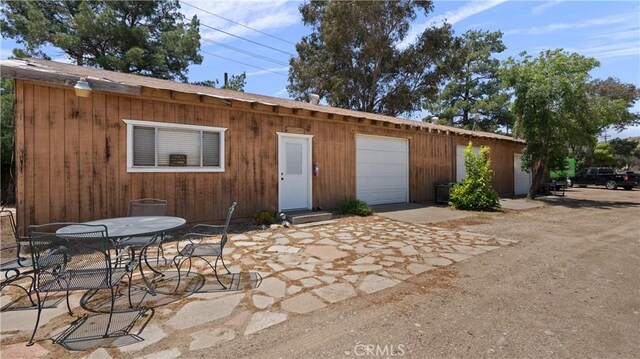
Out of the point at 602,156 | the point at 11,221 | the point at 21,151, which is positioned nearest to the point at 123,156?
the point at 21,151

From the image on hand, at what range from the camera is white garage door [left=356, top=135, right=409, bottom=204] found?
9961mm

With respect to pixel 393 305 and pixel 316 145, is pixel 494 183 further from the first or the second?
pixel 393 305

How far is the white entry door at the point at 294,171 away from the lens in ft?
26.7

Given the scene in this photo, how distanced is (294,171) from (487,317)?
611 cm

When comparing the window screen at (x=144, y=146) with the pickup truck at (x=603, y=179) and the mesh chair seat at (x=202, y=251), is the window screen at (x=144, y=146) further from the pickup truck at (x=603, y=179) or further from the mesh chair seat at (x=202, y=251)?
the pickup truck at (x=603, y=179)

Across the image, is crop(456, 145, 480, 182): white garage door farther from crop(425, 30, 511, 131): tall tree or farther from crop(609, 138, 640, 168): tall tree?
crop(609, 138, 640, 168): tall tree

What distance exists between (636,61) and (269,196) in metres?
12.2

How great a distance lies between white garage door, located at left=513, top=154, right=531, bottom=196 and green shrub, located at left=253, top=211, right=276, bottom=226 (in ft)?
45.2

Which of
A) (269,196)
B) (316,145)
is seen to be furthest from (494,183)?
(269,196)

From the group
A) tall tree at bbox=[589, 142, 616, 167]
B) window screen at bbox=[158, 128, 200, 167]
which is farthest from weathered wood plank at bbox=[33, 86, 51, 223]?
tall tree at bbox=[589, 142, 616, 167]

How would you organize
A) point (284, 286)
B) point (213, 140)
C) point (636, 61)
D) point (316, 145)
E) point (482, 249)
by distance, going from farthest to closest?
point (636, 61) < point (316, 145) < point (213, 140) < point (482, 249) < point (284, 286)

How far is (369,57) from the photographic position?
67.1 ft

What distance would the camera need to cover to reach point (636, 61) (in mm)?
9930

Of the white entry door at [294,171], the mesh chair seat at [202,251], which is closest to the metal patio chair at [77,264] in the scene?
the mesh chair seat at [202,251]
